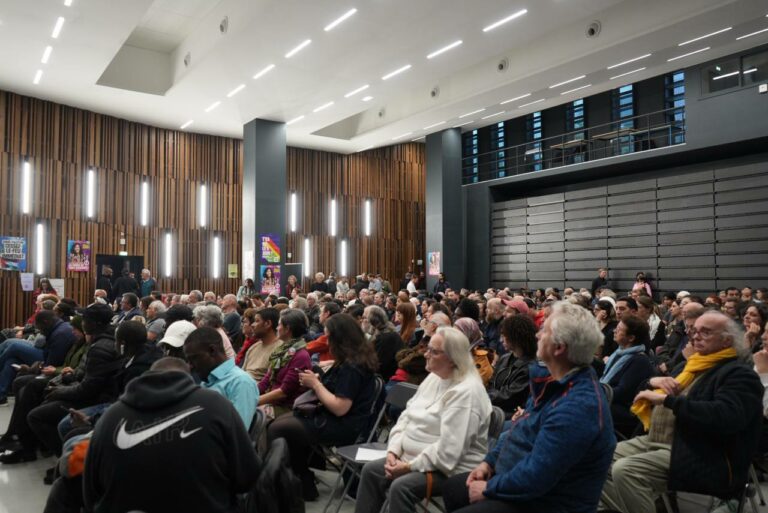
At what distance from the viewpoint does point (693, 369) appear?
9.71ft

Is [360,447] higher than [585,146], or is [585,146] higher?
[585,146]

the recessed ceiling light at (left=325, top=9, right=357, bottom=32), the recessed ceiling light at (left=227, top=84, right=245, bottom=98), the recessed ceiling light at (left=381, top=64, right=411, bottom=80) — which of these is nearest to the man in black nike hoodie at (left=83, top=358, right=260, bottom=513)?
the recessed ceiling light at (left=325, top=9, right=357, bottom=32)

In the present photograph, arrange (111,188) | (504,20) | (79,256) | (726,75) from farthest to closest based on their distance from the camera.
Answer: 1. (111,188)
2. (79,256)
3. (726,75)
4. (504,20)

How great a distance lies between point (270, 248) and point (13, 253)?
581 cm

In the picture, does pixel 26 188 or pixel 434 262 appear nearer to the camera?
pixel 26 188

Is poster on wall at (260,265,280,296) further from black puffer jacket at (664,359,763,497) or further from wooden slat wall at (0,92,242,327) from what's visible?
black puffer jacket at (664,359,763,497)

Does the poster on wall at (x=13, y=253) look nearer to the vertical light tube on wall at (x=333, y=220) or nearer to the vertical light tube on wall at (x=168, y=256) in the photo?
the vertical light tube on wall at (x=168, y=256)

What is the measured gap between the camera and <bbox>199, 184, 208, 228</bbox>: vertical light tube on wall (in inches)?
651

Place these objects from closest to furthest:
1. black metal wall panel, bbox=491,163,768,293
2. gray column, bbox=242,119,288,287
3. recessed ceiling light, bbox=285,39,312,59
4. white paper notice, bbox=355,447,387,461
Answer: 1. white paper notice, bbox=355,447,387,461
2. recessed ceiling light, bbox=285,39,312,59
3. black metal wall panel, bbox=491,163,768,293
4. gray column, bbox=242,119,288,287

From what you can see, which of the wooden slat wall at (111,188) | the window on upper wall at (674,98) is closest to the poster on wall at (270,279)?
the wooden slat wall at (111,188)

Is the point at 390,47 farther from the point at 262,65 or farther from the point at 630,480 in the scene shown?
the point at 630,480

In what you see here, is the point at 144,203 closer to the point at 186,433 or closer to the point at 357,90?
the point at 357,90

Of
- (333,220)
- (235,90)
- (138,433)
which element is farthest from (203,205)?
(138,433)

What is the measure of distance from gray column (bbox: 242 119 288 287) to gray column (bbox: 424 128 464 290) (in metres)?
4.91
